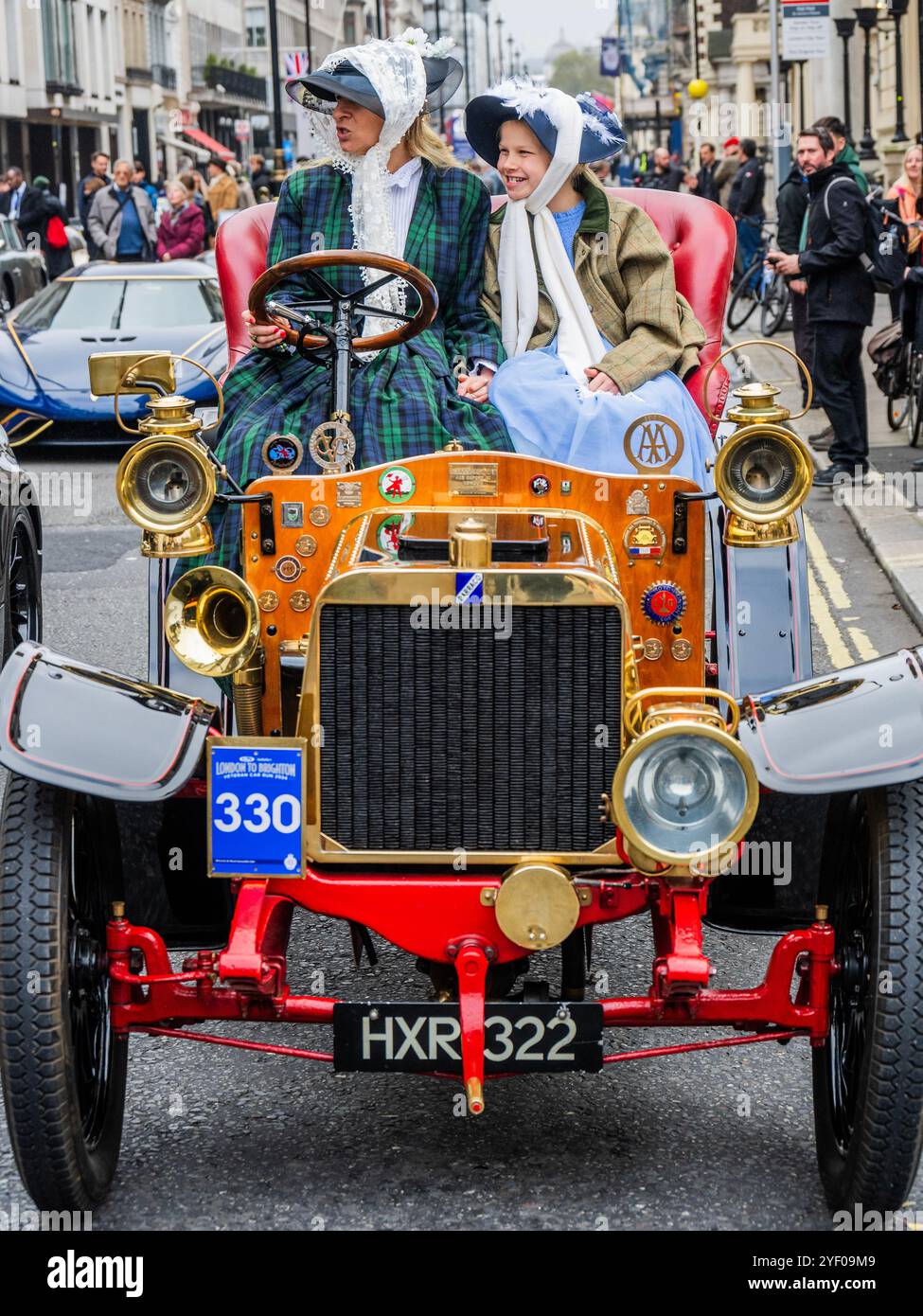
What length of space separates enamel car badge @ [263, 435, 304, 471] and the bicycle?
15050 millimetres

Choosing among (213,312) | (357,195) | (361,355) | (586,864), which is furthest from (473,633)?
(213,312)

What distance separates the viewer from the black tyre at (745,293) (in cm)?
2158

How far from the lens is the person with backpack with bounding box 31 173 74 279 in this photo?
27391 mm

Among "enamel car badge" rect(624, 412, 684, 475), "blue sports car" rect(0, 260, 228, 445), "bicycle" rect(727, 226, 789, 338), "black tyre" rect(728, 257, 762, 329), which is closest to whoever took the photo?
"enamel car badge" rect(624, 412, 684, 475)

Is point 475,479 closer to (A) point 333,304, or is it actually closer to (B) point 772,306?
(A) point 333,304

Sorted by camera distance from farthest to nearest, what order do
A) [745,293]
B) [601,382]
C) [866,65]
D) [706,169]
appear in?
[866,65] < [706,169] < [745,293] < [601,382]

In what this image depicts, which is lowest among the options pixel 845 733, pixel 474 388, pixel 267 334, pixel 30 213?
pixel 845 733

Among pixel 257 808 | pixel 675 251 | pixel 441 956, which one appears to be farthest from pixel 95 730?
pixel 675 251

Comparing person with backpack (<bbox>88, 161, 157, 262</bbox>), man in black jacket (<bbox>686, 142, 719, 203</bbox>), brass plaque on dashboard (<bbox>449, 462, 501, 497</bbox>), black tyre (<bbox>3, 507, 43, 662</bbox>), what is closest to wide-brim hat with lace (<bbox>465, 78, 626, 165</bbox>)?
brass plaque on dashboard (<bbox>449, 462, 501, 497</bbox>)

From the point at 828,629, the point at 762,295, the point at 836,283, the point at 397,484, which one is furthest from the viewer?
the point at 762,295

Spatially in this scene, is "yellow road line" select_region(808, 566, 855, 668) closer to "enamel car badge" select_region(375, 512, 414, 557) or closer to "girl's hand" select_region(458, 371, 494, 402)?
"girl's hand" select_region(458, 371, 494, 402)

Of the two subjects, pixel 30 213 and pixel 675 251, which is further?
pixel 30 213

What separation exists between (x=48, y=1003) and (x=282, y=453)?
5.30 feet

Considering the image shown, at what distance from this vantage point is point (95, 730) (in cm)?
356
